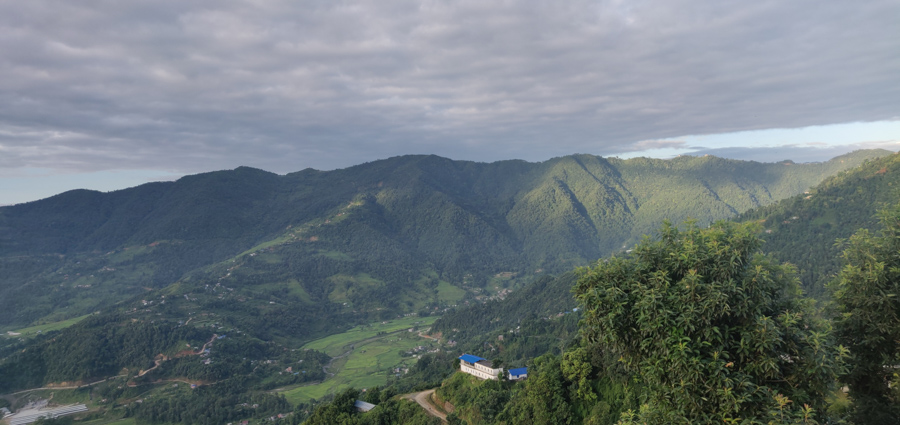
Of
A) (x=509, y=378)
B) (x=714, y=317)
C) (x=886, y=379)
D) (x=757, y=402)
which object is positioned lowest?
(x=509, y=378)

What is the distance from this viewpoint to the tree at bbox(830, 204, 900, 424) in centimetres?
1384

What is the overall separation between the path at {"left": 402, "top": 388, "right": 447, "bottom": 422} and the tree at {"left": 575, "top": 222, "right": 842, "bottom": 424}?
116 ft

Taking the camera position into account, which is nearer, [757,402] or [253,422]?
[757,402]

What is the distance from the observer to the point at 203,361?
336 ft

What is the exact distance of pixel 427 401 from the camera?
157 feet

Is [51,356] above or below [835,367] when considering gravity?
below

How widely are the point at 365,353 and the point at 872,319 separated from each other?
11437 centimetres

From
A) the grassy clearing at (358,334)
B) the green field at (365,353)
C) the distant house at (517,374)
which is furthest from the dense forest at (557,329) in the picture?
the grassy clearing at (358,334)

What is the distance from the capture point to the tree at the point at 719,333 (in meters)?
10.6

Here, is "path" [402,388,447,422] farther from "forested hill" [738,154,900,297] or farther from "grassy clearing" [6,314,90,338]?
"grassy clearing" [6,314,90,338]

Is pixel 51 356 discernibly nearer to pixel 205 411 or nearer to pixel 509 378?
pixel 205 411

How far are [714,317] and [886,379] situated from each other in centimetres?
907

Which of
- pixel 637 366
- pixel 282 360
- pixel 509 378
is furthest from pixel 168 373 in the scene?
pixel 637 366

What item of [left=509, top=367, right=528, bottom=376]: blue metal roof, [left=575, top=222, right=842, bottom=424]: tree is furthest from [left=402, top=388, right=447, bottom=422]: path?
[left=575, top=222, right=842, bottom=424]: tree
